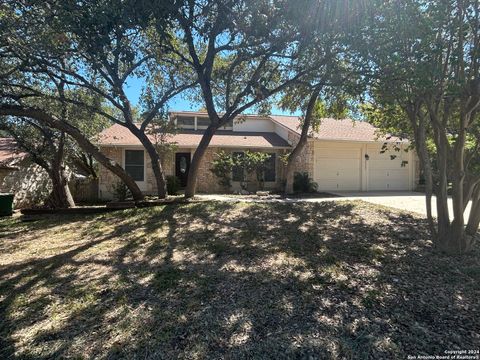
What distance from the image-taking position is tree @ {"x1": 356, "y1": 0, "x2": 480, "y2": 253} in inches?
196

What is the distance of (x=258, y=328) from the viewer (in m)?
3.52

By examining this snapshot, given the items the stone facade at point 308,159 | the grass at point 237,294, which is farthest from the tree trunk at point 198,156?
the stone facade at point 308,159

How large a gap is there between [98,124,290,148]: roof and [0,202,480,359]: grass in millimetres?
8400

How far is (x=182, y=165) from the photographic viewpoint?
56.2ft

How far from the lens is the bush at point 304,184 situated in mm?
15523

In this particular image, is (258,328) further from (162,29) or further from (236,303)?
(162,29)

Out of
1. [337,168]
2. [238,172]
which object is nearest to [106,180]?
[238,172]

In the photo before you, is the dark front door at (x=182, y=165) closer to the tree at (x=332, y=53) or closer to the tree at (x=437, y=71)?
the tree at (x=332, y=53)

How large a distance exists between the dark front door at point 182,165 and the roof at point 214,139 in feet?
2.69

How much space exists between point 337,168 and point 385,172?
2.79 meters

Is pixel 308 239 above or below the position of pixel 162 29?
below

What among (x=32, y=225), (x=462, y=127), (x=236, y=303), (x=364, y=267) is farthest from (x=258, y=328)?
(x=32, y=225)

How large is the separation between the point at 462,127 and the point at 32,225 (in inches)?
404

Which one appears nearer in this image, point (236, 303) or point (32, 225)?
point (236, 303)
